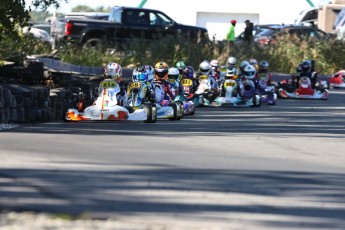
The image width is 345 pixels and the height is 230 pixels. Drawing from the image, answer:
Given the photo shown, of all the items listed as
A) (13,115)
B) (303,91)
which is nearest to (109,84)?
(13,115)

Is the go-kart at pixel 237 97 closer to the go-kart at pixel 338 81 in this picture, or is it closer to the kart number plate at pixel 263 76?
the kart number plate at pixel 263 76

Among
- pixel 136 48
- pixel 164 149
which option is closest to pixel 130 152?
pixel 164 149

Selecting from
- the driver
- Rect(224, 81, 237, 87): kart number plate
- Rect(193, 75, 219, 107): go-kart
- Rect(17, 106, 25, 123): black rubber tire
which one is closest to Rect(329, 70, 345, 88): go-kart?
Rect(193, 75, 219, 107): go-kart

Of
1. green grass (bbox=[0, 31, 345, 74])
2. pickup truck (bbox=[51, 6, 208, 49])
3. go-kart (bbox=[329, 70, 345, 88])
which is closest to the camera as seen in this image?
green grass (bbox=[0, 31, 345, 74])

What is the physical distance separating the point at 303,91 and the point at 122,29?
1313cm

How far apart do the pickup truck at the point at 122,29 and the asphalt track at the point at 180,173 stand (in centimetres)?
2116

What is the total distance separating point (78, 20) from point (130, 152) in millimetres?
27523

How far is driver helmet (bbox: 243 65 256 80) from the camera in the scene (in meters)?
25.6

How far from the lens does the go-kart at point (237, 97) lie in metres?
23.7

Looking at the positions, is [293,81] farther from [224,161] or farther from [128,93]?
[224,161]

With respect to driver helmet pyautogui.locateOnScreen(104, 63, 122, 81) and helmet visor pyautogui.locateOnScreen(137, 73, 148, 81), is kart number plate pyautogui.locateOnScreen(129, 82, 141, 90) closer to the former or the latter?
helmet visor pyautogui.locateOnScreen(137, 73, 148, 81)

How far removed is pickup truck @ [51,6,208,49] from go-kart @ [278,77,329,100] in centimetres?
1003

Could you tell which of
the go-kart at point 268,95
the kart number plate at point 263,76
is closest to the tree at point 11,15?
the go-kart at point 268,95

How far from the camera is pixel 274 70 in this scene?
36562mm
